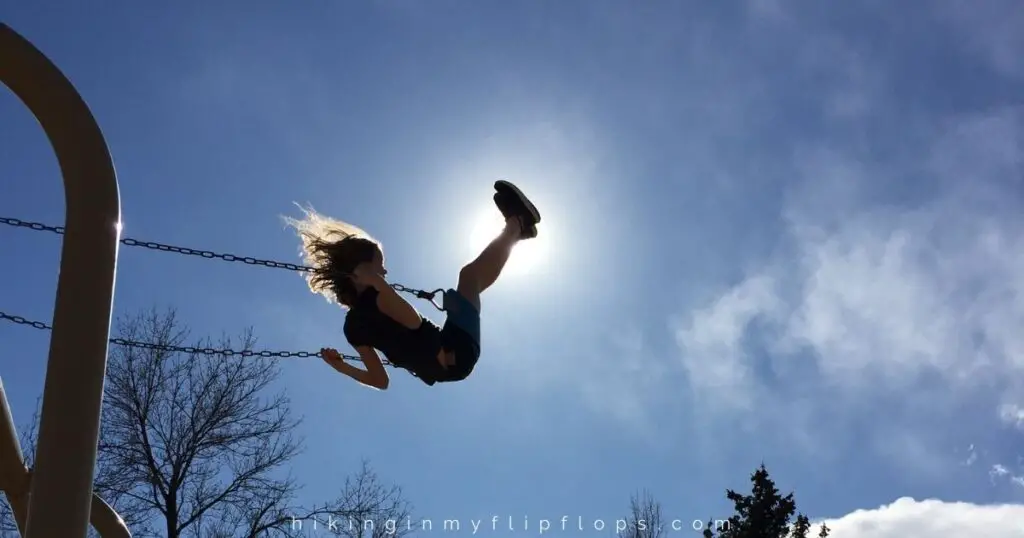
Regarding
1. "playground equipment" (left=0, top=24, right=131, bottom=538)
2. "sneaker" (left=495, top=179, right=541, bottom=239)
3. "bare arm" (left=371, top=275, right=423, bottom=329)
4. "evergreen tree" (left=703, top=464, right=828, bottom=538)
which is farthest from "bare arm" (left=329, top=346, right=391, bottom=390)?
"evergreen tree" (left=703, top=464, right=828, bottom=538)

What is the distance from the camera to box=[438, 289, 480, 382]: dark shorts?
4715 mm

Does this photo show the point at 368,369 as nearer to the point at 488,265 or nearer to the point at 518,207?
the point at 488,265

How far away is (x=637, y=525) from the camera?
21172mm

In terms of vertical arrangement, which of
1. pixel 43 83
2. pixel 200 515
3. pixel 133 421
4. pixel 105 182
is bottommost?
pixel 105 182

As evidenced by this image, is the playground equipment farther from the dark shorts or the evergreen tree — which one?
the evergreen tree

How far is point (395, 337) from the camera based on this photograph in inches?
187


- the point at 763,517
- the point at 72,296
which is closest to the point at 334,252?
the point at 72,296

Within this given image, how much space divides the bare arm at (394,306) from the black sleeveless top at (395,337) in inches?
1.0

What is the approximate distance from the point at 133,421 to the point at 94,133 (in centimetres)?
1267

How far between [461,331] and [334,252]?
795 mm

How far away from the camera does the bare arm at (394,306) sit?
469cm

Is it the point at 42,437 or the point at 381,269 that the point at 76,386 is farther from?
the point at 381,269

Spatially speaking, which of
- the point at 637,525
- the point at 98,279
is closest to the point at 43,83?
the point at 98,279

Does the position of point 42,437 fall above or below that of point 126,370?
below
